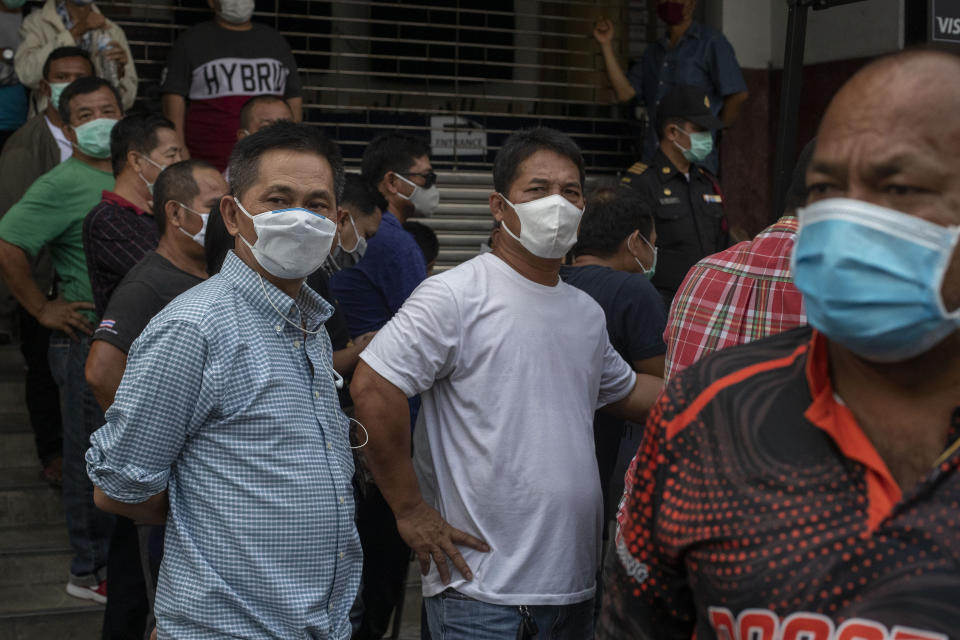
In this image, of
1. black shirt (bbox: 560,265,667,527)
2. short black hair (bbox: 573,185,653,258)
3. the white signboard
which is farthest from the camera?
the white signboard

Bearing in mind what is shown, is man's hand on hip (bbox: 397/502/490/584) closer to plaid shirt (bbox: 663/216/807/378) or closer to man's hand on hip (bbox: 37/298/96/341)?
plaid shirt (bbox: 663/216/807/378)

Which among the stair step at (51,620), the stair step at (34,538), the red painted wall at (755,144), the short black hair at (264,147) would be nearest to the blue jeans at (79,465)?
the stair step at (51,620)

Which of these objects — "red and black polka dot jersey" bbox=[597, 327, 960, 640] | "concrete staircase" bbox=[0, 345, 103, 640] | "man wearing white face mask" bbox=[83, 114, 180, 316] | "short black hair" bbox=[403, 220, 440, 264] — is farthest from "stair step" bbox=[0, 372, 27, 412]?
"red and black polka dot jersey" bbox=[597, 327, 960, 640]

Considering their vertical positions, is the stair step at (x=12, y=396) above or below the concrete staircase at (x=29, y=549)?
above

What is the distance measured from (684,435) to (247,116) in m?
4.72

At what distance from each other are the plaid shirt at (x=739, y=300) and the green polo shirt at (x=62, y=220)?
3.04 m

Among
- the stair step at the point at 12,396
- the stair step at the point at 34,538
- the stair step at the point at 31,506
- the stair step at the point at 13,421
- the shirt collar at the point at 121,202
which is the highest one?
the shirt collar at the point at 121,202

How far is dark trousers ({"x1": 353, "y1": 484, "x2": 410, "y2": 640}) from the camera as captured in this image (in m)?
4.43

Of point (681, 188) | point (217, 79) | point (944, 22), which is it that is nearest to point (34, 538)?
point (217, 79)

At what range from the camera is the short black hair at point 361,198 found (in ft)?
16.7

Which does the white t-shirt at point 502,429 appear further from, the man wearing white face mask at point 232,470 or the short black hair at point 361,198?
the short black hair at point 361,198

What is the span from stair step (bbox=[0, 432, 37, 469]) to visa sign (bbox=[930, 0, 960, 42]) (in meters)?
4.69

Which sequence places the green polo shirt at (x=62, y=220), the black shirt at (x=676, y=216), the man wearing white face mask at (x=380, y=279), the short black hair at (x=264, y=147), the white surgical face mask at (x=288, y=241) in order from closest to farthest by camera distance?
1. the white surgical face mask at (x=288, y=241)
2. the short black hair at (x=264, y=147)
3. the man wearing white face mask at (x=380, y=279)
4. the green polo shirt at (x=62, y=220)
5. the black shirt at (x=676, y=216)

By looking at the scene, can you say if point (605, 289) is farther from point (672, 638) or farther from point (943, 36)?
point (672, 638)
